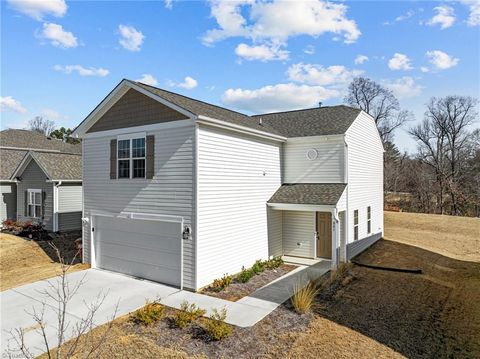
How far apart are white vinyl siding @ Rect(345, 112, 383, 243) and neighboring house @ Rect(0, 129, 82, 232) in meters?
16.6

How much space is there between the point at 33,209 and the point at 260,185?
16391mm

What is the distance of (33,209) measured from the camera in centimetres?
2069

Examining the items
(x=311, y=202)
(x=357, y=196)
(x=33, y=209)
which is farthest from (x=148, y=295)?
(x=33, y=209)

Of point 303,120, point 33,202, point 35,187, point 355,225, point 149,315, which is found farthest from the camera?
point 33,202

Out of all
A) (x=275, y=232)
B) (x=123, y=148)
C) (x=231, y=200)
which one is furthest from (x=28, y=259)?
(x=275, y=232)

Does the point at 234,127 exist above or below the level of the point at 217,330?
above

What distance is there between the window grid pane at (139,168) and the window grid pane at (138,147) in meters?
0.23

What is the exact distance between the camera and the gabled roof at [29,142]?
97.4 ft

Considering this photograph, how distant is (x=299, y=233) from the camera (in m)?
14.5

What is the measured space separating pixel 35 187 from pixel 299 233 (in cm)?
1729

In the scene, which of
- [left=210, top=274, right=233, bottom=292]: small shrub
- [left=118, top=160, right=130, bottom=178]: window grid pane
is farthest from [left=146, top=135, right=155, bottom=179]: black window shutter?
[left=210, top=274, right=233, bottom=292]: small shrub

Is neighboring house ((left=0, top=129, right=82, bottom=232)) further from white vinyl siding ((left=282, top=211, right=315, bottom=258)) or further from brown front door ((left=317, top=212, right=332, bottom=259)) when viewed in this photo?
brown front door ((left=317, top=212, right=332, bottom=259))

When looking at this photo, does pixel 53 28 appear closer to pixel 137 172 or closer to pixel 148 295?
pixel 137 172

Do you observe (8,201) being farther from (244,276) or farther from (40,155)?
(244,276)
